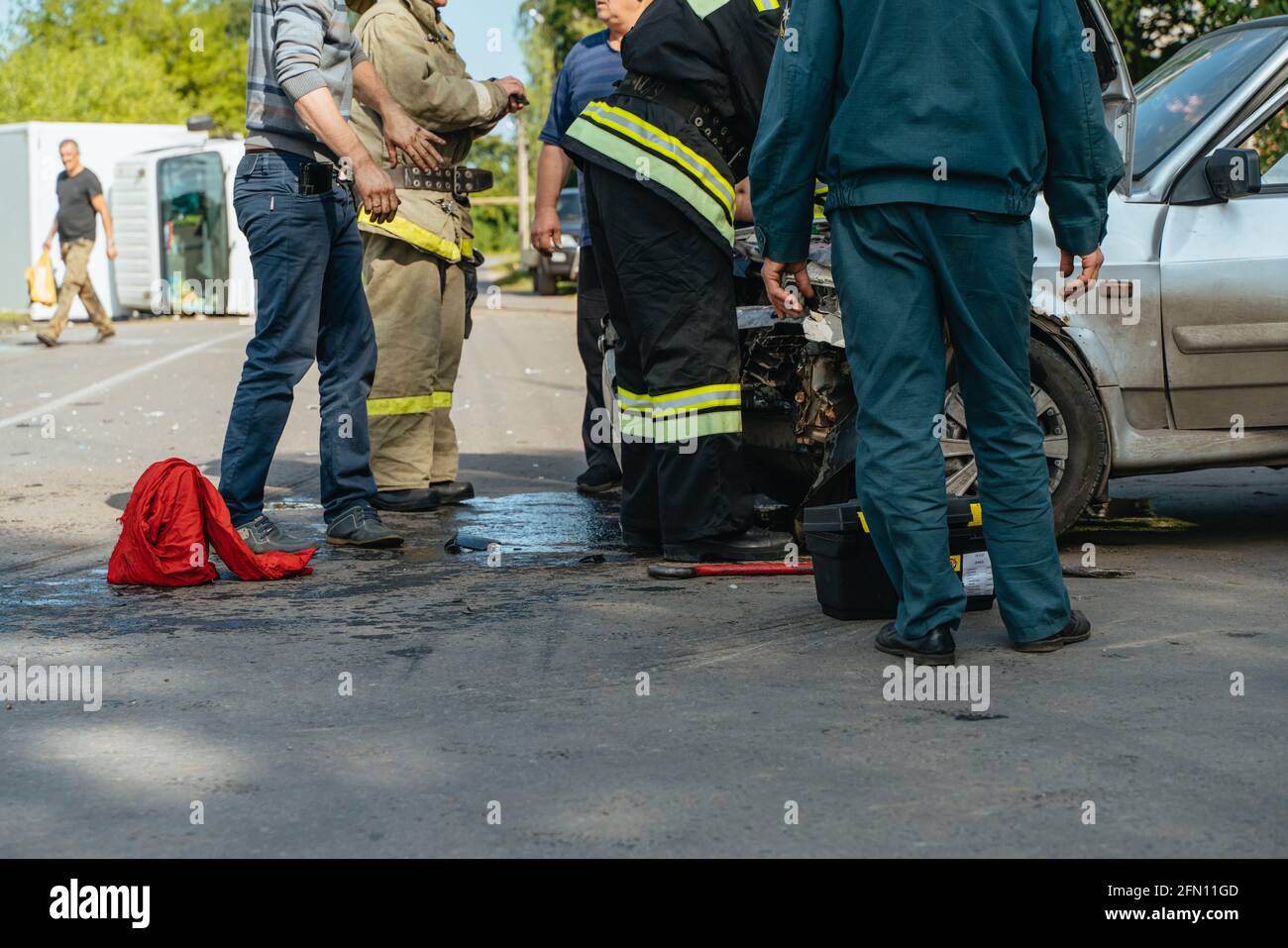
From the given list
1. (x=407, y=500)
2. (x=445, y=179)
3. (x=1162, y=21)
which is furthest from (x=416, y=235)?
(x=1162, y=21)

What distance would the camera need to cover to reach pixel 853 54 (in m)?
4.27

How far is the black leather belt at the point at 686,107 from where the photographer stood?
18.2 feet

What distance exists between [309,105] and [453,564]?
1598 millimetres

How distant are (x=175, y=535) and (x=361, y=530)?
0.90 meters

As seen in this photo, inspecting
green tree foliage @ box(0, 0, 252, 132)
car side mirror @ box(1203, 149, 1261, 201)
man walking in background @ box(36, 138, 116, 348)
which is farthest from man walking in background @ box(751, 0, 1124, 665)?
green tree foliage @ box(0, 0, 252, 132)

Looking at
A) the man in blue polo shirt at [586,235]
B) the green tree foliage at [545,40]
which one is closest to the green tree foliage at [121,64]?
the green tree foliage at [545,40]

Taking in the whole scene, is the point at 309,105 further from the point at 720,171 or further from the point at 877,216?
the point at 877,216

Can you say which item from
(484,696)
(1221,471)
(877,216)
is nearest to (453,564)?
(484,696)

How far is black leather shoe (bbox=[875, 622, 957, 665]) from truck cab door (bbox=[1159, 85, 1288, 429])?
1839 millimetres

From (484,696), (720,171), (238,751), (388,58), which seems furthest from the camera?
(388,58)

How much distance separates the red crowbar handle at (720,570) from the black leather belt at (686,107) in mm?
1320

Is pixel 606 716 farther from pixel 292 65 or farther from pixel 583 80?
pixel 583 80

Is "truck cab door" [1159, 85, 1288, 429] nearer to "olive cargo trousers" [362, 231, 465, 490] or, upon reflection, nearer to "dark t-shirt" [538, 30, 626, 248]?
"dark t-shirt" [538, 30, 626, 248]
